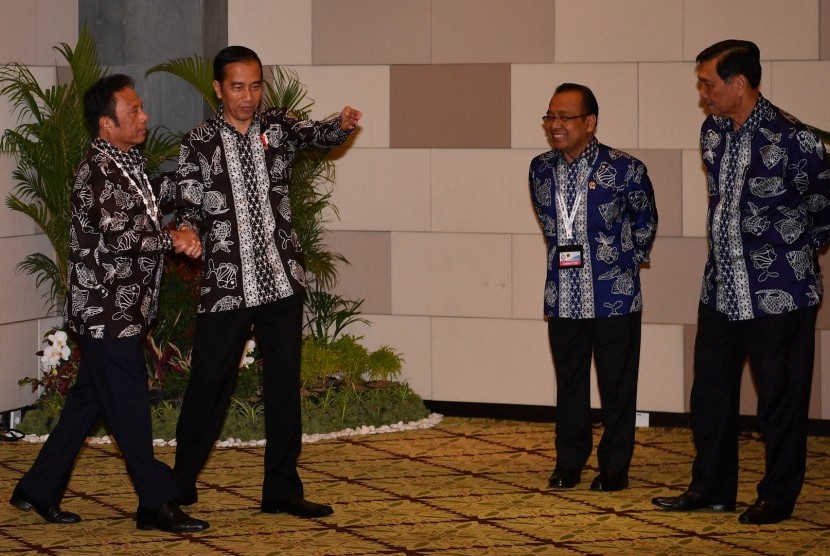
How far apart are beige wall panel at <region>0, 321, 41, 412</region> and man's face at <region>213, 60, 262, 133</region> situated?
2649mm

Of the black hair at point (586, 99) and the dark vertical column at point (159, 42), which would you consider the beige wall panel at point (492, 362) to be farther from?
the black hair at point (586, 99)

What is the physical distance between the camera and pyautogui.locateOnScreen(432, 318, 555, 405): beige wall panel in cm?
702

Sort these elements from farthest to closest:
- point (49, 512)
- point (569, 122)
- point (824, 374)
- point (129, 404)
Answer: point (824, 374)
point (569, 122)
point (49, 512)
point (129, 404)

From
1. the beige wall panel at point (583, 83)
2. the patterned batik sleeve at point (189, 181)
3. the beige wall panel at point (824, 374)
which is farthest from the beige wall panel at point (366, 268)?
the patterned batik sleeve at point (189, 181)

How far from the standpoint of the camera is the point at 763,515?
4.72 m

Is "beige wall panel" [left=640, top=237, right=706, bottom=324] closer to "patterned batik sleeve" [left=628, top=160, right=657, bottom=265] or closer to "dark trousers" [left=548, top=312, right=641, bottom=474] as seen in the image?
"patterned batik sleeve" [left=628, top=160, right=657, bottom=265]

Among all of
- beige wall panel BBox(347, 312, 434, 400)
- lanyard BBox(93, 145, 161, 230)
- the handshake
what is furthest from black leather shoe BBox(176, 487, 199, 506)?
beige wall panel BBox(347, 312, 434, 400)

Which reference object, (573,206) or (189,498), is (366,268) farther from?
(189,498)

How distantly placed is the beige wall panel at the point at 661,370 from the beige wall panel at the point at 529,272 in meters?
0.59

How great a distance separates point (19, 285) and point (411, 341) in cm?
211

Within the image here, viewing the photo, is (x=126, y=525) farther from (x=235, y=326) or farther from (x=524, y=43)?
(x=524, y=43)

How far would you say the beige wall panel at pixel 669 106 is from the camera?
21.8 feet

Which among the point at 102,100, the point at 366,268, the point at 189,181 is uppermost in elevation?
the point at 102,100

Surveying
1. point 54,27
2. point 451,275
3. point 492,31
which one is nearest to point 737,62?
point 492,31
